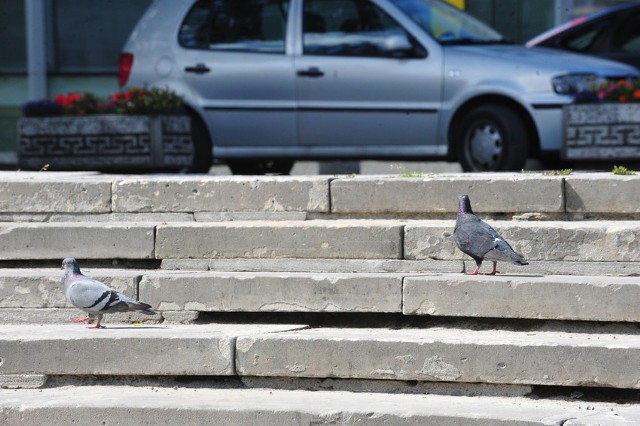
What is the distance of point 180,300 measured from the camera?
6.74 metres

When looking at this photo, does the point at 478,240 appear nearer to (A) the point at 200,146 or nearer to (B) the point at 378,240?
(B) the point at 378,240

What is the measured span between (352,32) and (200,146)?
1623mm

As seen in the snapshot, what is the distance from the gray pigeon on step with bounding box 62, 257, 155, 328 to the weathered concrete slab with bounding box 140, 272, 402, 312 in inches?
12.5

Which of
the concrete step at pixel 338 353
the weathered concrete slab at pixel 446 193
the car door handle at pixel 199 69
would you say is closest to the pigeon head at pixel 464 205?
the weathered concrete slab at pixel 446 193

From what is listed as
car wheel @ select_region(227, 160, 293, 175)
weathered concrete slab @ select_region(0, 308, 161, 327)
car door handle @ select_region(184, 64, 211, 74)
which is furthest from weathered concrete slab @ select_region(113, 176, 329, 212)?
car wheel @ select_region(227, 160, 293, 175)

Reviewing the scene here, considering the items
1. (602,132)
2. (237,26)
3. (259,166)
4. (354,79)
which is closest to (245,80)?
(237,26)

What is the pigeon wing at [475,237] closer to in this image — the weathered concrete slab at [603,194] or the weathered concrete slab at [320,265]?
the weathered concrete slab at [320,265]

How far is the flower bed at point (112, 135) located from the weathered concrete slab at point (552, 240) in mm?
4689

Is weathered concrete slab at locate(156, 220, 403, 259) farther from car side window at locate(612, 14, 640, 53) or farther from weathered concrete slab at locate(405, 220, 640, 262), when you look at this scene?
car side window at locate(612, 14, 640, 53)

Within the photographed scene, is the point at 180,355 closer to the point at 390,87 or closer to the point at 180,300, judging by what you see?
the point at 180,300

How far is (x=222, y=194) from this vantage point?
741 cm

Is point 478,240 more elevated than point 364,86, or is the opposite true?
point 364,86

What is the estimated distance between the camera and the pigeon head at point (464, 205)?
653 cm

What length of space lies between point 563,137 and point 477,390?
192 inches
